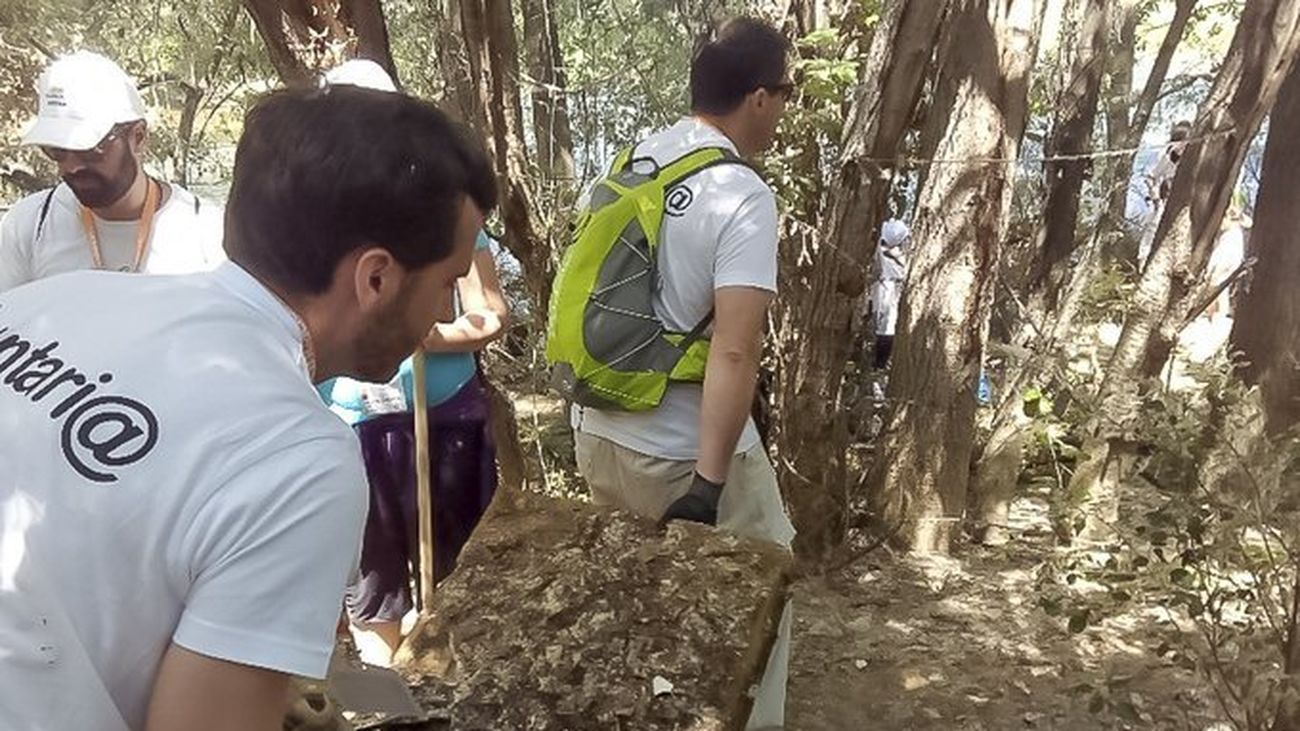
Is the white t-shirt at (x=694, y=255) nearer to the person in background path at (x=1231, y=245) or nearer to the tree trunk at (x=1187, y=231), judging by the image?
the tree trunk at (x=1187, y=231)

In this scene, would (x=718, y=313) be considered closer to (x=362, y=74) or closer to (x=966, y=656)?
(x=362, y=74)

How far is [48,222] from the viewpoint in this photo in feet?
9.40

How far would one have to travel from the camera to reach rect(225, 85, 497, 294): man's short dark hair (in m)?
1.17

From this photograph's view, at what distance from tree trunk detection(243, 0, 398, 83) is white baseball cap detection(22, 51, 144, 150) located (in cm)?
130

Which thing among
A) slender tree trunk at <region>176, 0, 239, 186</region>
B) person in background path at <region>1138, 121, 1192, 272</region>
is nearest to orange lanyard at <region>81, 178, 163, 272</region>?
person in background path at <region>1138, 121, 1192, 272</region>

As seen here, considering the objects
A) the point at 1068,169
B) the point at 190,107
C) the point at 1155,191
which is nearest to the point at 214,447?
the point at 1068,169

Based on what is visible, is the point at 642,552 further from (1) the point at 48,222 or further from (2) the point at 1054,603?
(1) the point at 48,222

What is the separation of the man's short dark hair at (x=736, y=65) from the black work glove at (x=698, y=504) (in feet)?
2.80

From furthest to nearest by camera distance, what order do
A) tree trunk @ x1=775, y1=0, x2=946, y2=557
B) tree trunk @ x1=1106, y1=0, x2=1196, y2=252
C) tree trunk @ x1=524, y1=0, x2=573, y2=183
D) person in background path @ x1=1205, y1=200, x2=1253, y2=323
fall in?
person in background path @ x1=1205, y1=200, x2=1253, y2=323
tree trunk @ x1=1106, y1=0, x2=1196, y2=252
tree trunk @ x1=524, y1=0, x2=573, y2=183
tree trunk @ x1=775, y1=0, x2=946, y2=557

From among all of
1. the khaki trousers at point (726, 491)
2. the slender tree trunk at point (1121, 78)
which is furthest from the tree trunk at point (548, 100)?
the slender tree trunk at point (1121, 78)

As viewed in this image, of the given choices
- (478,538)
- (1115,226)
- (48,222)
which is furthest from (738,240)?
(1115,226)

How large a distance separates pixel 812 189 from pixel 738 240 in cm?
207

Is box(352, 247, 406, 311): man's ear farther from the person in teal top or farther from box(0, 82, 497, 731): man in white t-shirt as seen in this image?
the person in teal top

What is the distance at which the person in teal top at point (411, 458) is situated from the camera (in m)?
3.12
